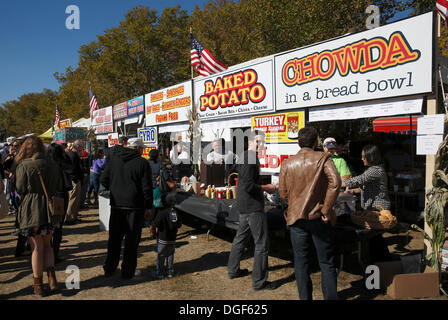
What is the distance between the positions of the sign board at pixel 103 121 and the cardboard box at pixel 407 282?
45.5 ft

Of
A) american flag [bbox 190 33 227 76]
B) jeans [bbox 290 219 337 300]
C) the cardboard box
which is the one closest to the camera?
jeans [bbox 290 219 337 300]

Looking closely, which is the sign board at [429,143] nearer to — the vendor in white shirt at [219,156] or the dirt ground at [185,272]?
the dirt ground at [185,272]

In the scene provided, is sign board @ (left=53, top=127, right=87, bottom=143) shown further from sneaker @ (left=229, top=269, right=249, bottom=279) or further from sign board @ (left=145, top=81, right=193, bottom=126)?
sneaker @ (left=229, top=269, right=249, bottom=279)

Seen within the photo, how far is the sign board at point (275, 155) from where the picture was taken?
6473mm

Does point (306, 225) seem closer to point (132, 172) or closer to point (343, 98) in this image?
point (132, 172)

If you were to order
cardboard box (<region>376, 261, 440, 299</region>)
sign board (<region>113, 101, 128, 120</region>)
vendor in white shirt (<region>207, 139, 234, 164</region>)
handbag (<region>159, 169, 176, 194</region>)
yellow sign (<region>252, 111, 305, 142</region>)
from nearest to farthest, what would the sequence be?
cardboard box (<region>376, 261, 440, 299</region>) < handbag (<region>159, 169, 176, 194</region>) < yellow sign (<region>252, 111, 305, 142</region>) < vendor in white shirt (<region>207, 139, 234, 164</region>) < sign board (<region>113, 101, 128, 120</region>)

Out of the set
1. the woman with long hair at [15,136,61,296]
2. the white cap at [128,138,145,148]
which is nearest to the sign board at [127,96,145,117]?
the white cap at [128,138,145,148]

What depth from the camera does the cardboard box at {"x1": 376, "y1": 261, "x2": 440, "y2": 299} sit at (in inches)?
146

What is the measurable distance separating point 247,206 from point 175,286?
4.71 ft

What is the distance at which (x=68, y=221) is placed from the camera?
7730 mm

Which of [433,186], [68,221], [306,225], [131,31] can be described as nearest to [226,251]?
[306,225]

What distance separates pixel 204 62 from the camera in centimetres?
903

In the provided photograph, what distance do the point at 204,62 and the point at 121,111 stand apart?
21.1 ft

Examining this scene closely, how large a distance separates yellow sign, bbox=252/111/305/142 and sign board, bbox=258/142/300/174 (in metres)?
0.12
